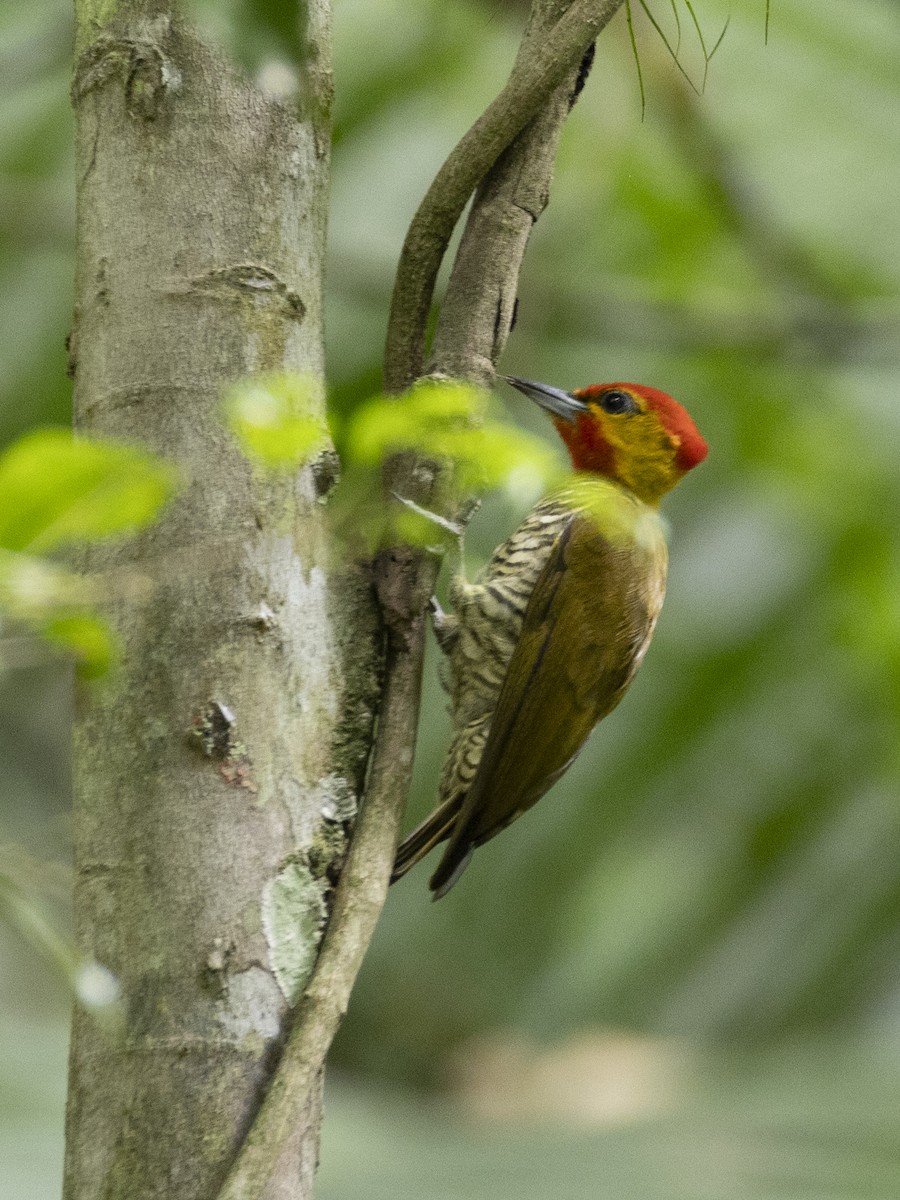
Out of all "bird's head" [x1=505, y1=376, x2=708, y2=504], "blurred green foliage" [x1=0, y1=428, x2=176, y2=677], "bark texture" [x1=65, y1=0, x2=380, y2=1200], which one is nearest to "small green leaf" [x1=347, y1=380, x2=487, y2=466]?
"blurred green foliage" [x1=0, y1=428, x2=176, y2=677]

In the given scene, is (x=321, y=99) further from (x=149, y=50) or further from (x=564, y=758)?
(x=564, y=758)

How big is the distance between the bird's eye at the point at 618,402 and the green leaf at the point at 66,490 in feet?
6.51

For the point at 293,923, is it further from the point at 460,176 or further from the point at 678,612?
the point at 678,612

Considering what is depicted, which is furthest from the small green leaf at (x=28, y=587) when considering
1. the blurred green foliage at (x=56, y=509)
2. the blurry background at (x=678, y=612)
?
the blurry background at (x=678, y=612)

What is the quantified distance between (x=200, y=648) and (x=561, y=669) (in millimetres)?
1235

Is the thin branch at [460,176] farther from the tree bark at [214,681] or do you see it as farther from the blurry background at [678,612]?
the blurry background at [678,612]

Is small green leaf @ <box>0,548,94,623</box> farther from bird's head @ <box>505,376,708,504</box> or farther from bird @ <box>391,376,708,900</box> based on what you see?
bird's head @ <box>505,376,708,504</box>

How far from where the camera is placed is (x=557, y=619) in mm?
2629

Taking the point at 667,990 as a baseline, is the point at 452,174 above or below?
above

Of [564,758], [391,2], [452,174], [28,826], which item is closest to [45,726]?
[28,826]

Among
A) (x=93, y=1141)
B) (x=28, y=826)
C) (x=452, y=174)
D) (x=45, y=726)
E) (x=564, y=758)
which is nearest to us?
(x=93, y=1141)

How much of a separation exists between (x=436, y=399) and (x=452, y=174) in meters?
0.65

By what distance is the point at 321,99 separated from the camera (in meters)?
1.61

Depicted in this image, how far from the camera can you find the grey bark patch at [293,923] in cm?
138
